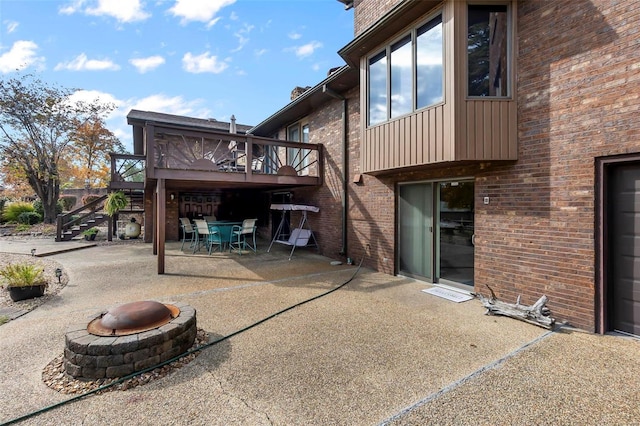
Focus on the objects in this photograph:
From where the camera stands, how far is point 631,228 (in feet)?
11.7

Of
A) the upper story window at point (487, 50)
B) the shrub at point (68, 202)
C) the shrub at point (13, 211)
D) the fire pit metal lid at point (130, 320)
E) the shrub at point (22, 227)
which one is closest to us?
the fire pit metal lid at point (130, 320)

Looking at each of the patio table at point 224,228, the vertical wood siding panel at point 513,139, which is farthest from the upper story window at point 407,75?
the patio table at point 224,228

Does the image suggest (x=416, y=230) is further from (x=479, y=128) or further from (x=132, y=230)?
(x=132, y=230)

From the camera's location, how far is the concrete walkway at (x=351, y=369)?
223 cm

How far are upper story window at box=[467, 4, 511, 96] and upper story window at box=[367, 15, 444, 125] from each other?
46 centimetres

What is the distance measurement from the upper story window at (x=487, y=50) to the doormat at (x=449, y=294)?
11.1 ft

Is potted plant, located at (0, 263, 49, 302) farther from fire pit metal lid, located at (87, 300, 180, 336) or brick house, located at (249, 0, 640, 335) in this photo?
brick house, located at (249, 0, 640, 335)

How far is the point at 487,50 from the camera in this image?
4691 millimetres

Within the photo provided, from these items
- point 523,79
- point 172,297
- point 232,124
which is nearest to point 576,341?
point 523,79

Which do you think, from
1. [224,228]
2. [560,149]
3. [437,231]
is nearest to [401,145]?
[437,231]

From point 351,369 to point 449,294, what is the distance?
3.18 metres

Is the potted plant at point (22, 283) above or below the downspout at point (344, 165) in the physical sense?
below

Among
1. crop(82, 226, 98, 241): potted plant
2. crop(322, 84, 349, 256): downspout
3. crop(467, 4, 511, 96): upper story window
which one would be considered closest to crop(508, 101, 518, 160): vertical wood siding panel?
crop(467, 4, 511, 96): upper story window

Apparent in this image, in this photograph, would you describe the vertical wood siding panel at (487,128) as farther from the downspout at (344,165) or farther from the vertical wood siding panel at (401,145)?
the downspout at (344,165)
